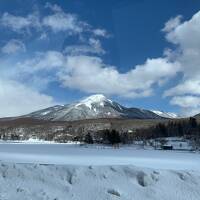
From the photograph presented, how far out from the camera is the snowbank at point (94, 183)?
13.1m

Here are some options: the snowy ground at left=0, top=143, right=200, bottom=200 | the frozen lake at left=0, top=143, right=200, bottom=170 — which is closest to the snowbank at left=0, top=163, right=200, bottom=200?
the snowy ground at left=0, top=143, right=200, bottom=200

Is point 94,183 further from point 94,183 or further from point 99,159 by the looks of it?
point 99,159

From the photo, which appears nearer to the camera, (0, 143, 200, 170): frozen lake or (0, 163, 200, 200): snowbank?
(0, 163, 200, 200): snowbank

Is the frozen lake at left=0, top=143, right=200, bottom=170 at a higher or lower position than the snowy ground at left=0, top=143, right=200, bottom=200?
higher

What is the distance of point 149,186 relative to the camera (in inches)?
552

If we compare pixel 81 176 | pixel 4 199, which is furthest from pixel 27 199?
pixel 81 176

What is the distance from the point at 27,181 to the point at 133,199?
407cm

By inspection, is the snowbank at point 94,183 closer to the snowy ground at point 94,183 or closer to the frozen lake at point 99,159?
the snowy ground at point 94,183

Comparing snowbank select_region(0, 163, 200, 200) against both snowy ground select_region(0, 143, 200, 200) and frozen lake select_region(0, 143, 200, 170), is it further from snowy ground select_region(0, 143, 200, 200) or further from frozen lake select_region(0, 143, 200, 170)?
frozen lake select_region(0, 143, 200, 170)

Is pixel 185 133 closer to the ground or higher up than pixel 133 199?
higher up

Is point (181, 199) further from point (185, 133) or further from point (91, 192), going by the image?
point (185, 133)

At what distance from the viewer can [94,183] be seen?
1403 centimetres

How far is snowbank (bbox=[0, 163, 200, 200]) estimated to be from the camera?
13133mm

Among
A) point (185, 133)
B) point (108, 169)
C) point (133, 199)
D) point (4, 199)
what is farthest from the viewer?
point (185, 133)
